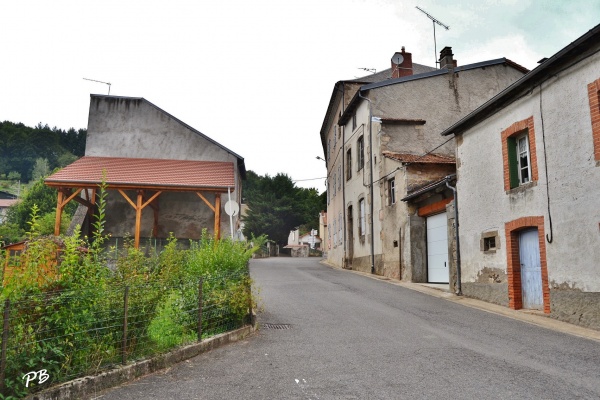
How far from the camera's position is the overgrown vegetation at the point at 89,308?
4.11 m

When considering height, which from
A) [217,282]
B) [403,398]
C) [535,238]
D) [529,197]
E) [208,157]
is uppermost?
[208,157]

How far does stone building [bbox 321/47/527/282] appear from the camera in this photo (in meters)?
16.0

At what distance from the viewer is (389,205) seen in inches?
699

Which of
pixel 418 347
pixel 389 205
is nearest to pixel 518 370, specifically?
pixel 418 347

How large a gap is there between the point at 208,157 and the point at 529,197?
15565 mm

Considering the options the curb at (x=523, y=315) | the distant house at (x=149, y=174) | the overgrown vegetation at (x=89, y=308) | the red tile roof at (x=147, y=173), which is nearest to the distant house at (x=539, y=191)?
the curb at (x=523, y=315)

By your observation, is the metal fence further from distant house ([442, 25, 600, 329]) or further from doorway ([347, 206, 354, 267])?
doorway ([347, 206, 354, 267])

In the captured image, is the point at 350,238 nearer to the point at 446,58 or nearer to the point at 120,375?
the point at 446,58

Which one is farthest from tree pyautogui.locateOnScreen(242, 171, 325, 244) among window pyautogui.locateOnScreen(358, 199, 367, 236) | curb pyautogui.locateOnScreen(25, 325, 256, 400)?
curb pyautogui.locateOnScreen(25, 325, 256, 400)

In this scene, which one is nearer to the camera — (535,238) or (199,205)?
(535,238)

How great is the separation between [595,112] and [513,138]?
8.71 feet

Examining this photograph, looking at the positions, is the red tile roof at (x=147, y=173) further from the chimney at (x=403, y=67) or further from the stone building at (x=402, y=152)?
the chimney at (x=403, y=67)

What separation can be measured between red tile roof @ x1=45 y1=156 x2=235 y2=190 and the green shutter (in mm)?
10959

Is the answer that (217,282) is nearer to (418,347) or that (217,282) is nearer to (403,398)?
(418,347)
